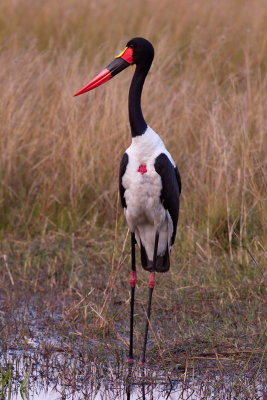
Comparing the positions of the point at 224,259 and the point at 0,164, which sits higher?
the point at 0,164

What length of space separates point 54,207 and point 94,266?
885 mm

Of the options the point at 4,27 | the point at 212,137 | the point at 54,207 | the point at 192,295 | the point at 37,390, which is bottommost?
the point at 37,390

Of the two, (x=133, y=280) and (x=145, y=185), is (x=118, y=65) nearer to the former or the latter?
(x=145, y=185)

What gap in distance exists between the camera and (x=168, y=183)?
183 inches

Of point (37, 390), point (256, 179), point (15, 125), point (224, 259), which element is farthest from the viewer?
point (15, 125)

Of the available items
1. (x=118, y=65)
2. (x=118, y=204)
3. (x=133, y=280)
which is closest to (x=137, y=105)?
(x=118, y=65)

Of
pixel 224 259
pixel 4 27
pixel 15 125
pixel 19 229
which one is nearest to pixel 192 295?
pixel 224 259

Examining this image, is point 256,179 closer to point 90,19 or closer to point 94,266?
point 94,266

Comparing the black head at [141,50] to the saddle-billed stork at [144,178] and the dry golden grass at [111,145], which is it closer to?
the saddle-billed stork at [144,178]

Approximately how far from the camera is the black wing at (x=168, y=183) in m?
4.57

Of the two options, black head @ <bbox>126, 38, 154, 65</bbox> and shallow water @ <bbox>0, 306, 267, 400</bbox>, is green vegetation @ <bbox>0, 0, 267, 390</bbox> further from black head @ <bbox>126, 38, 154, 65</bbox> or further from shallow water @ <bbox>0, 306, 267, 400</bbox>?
black head @ <bbox>126, 38, 154, 65</bbox>

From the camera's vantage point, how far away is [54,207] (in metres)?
7.01

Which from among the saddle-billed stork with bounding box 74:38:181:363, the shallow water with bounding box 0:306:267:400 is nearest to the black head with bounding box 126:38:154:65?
the saddle-billed stork with bounding box 74:38:181:363

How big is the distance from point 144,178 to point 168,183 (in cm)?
13
